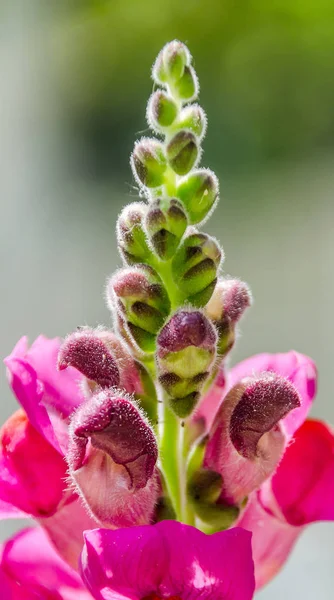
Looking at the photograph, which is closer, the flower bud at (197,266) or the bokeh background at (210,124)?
the flower bud at (197,266)

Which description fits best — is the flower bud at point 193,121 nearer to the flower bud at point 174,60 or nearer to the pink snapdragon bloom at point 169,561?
the flower bud at point 174,60

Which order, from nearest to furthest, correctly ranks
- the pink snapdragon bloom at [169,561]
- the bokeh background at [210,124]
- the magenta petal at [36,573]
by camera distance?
the pink snapdragon bloom at [169,561], the magenta petal at [36,573], the bokeh background at [210,124]

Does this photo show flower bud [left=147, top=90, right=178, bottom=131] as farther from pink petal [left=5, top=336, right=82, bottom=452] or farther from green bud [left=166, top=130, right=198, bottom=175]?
pink petal [left=5, top=336, right=82, bottom=452]

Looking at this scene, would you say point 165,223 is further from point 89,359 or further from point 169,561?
point 169,561

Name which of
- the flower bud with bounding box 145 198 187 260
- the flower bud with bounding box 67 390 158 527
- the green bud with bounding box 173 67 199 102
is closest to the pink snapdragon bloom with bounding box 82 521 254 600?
the flower bud with bounding box 67 390 158 527

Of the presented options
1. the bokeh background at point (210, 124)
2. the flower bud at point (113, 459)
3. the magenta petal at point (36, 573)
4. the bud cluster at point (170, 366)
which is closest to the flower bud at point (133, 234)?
the bud cluster at point (170, 366)
